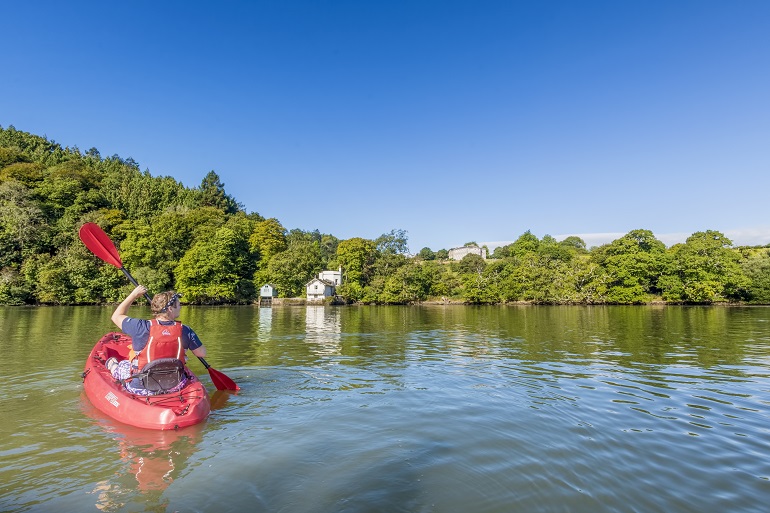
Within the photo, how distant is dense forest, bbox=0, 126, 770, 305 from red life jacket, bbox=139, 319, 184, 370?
51.4 m

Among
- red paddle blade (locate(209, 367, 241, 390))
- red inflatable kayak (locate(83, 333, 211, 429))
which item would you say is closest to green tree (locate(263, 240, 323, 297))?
red paddle blade (locate(209, 367, 241, 390))

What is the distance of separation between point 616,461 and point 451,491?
2.27 meters

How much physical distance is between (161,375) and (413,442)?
13.0ft

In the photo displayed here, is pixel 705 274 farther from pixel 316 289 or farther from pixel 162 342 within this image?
pixel 162 342

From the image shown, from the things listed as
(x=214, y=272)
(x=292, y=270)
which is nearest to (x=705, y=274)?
(x=292, y=270)

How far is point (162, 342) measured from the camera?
638 cm

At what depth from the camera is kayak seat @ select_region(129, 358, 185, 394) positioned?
6332mm

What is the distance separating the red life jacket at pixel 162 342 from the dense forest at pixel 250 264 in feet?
168

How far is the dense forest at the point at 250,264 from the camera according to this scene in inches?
1973

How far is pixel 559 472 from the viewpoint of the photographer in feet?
15.6

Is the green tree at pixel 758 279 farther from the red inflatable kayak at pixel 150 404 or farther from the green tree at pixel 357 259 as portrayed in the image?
the red inflatable kayak at pixel 150 404

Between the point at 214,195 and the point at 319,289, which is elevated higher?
the point at 214,195

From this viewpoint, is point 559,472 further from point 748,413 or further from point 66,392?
point 66,392

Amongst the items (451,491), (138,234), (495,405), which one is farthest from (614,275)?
(138,234)
